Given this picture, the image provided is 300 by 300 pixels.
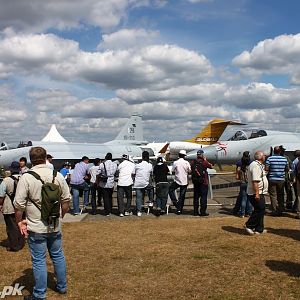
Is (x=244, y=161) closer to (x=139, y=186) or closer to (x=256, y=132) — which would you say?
(x=139, y=186)

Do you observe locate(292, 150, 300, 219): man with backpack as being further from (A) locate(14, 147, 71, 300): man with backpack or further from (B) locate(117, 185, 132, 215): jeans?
(A) locate(14, 147, 71, 300): man with backpack

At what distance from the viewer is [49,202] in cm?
444

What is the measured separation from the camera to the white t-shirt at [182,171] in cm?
1088

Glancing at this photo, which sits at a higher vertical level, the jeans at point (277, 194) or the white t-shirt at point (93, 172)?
the white t-shirt at point (93, 172)

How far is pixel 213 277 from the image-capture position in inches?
218

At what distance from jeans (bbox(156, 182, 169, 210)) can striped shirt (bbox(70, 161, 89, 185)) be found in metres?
2.33

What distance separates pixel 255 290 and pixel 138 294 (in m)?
1.53

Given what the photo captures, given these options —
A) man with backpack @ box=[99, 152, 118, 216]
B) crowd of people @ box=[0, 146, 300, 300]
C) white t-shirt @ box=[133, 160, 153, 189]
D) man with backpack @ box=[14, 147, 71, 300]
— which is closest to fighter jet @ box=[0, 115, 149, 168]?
crowd of people @ box=[0, 146, 300, 300]

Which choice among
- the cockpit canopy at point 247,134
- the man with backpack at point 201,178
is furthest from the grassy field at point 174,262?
the cockpit canopy at point 247,134

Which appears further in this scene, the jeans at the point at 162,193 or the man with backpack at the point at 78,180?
the man with backpack at the point at 78,180

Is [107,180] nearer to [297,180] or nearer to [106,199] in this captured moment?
[106,199]

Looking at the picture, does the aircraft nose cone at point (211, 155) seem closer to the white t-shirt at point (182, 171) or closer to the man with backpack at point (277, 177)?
the white t-shirt at point (182, 171)

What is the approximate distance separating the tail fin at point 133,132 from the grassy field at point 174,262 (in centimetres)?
2956

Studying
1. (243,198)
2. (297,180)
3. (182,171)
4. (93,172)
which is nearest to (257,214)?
(297,180)
